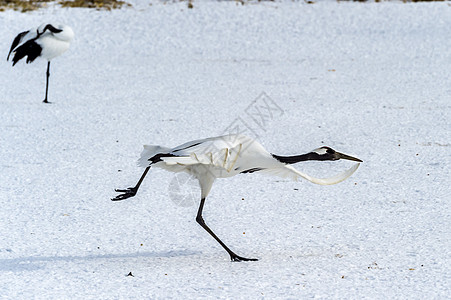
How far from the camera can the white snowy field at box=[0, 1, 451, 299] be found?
4.11 m

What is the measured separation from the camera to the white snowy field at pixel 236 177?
4113 mm

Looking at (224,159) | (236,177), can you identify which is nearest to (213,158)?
(224,159)

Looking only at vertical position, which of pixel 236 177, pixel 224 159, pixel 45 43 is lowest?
pixel 236 177

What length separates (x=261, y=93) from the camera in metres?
10.5

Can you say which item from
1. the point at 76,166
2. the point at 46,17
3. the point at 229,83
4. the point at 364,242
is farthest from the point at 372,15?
the point at 364,242

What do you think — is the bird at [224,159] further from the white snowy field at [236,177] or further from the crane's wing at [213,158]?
the white snowy field at [236,177]

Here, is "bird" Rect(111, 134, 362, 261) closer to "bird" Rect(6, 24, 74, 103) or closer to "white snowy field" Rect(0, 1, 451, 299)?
"white snowy field" Rect(0, 1, 451, 299)

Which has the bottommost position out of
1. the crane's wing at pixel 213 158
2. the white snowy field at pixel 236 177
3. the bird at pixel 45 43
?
the white snowy field at pixel 236 177

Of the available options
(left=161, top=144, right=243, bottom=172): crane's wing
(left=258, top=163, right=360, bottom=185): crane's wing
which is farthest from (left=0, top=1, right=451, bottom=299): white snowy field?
(left=161, top=144, right=243, bottom=172): crane's wing

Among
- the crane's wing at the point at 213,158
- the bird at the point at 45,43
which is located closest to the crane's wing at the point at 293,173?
the crane's wing at the point at 213,158

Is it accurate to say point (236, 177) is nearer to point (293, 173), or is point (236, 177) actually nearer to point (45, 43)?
point (293, 173)

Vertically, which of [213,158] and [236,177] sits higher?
[213,158]

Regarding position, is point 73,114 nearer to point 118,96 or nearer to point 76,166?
point 118,96

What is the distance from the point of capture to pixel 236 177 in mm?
6395
